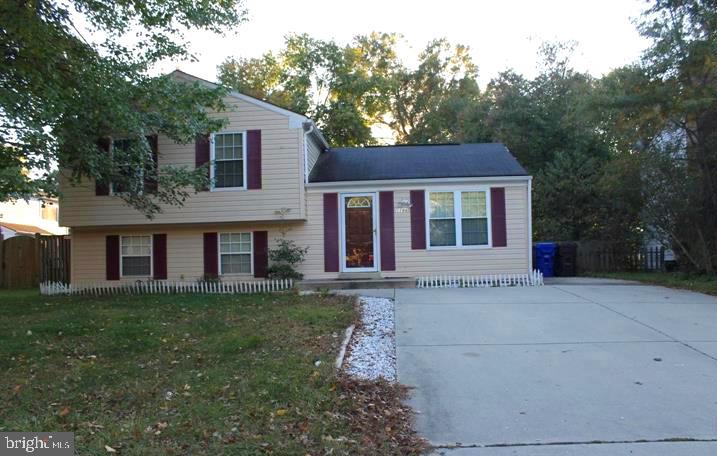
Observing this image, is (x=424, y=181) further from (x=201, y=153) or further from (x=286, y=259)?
(x=201, y=153)

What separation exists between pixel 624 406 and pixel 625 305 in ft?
17.8

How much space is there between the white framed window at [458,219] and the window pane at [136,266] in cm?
766

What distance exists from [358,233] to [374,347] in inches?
292

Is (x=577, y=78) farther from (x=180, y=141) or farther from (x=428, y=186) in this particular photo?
(x=180, y=141)

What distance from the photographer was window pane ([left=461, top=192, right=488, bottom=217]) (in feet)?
45.6

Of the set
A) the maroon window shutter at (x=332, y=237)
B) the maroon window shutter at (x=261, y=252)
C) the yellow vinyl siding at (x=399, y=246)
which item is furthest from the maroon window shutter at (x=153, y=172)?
the maroon window shutter at (x=332, y=237)

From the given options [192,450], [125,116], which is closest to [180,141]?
[125,116]

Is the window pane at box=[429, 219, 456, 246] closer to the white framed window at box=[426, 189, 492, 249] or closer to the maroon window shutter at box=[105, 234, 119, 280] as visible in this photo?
the white framed window at box=[426, 189, 492, 249]

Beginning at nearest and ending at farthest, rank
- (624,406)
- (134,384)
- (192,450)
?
(192,450) < (624,406) < (134,384)

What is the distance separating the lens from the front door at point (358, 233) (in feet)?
46.1

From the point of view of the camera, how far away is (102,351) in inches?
258

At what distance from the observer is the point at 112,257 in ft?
48.7

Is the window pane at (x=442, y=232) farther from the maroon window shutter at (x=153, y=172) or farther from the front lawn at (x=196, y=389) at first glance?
the maroon window shutter at (x=153, y=172)

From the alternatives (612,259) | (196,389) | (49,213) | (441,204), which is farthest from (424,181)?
(49,213)
